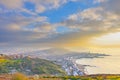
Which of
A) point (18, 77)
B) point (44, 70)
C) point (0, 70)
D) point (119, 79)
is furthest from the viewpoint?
point (44, 70)

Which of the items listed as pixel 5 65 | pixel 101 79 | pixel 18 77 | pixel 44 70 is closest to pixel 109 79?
pixel 101 79

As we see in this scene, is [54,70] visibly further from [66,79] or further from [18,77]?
[18,77]

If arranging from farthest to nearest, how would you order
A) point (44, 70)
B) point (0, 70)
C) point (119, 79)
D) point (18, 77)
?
point (44, 70) → point (0, 70) → point (119, 79) → point (18, 77)

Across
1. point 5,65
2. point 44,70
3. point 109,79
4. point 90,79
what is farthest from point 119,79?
point 5,65

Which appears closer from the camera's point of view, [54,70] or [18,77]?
[18,77]

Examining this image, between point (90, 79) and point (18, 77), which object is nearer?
point (18, 77)

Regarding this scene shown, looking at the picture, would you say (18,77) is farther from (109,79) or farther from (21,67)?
(21,67)

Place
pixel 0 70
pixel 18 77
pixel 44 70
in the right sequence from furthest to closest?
pixel 44 70, pixel 0 70, pixel 18 77

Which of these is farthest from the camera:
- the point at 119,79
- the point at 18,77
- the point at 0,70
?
the point at 0,70
